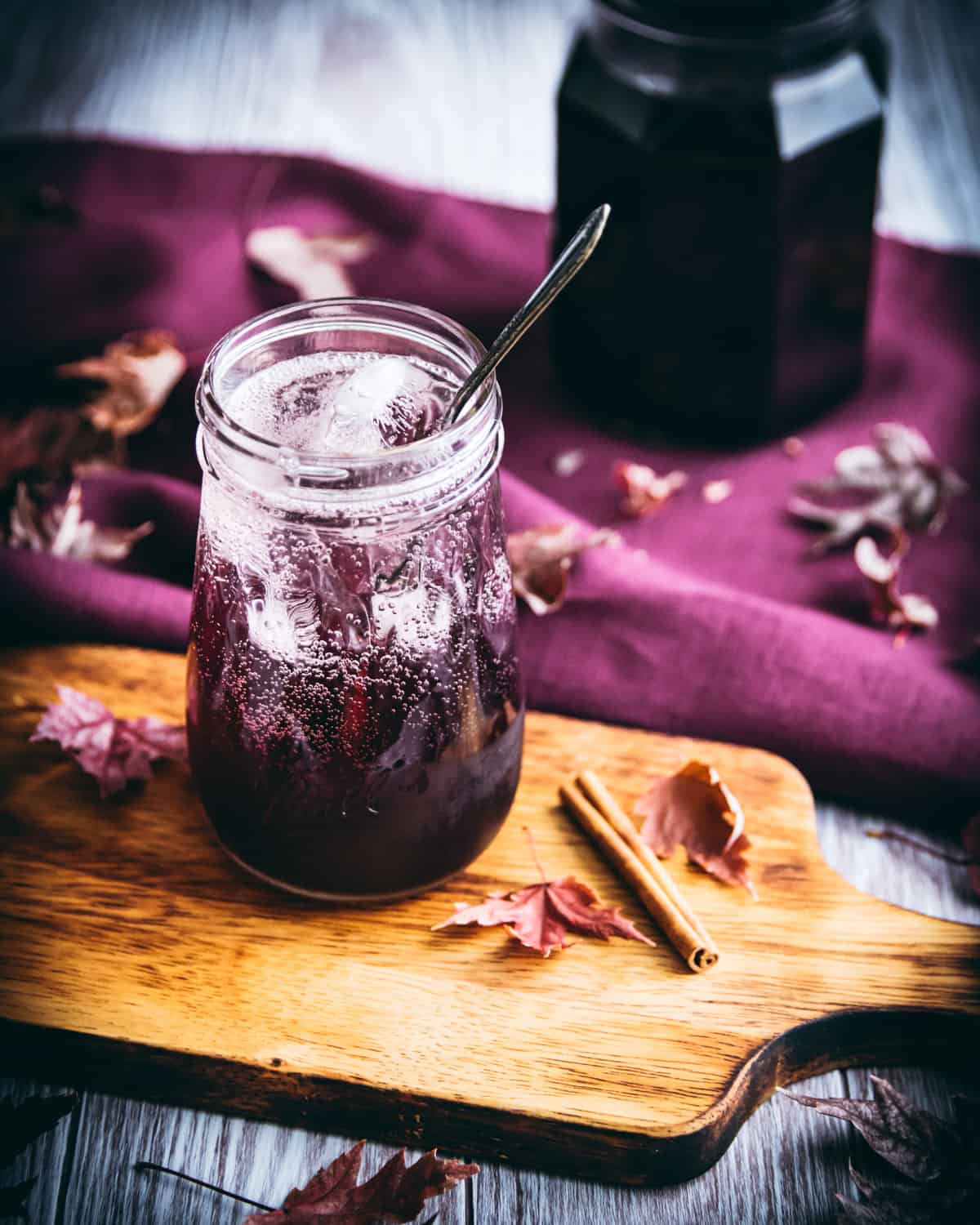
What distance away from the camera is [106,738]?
159 centimetres

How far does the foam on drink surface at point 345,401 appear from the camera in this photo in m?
1.27

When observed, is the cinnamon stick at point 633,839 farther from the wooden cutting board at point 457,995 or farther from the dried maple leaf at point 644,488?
the dried maple leaf at point 644,488

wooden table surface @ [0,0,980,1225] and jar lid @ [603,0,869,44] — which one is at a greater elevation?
jar lid @ [603,0,869,44]

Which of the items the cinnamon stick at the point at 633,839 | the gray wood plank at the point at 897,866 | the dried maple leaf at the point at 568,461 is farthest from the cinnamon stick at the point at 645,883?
the dried maple leaf at the point at 568,461

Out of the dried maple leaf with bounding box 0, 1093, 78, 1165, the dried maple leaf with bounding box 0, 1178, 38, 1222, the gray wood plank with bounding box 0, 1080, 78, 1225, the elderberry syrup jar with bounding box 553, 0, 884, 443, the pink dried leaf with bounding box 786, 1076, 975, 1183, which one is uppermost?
the elderberry syrup jar with bounding box 553, 0, 884, 443

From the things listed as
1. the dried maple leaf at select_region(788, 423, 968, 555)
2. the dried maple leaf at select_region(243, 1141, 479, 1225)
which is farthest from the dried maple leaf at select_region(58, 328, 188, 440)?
the dried maple leaf at select_region(243, 1141, 479, 1225)

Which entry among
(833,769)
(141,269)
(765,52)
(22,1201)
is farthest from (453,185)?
(22,1201)

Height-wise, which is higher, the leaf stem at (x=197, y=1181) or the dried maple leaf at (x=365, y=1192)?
the dried maple leaf at (x=365, y=1192)

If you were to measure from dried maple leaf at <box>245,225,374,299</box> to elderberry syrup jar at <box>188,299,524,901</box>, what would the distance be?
3.32ft

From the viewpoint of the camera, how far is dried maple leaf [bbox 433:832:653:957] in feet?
4.63

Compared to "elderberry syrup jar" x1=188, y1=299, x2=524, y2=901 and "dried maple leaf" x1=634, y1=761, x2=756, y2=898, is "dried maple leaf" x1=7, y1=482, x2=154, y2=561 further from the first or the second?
"dried maple leaf" x1=634, y1=761, x2=756, y2=898

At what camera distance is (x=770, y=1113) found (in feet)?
4.57

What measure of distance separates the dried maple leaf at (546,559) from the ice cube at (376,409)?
0.52m

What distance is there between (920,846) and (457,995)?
1.97 ft
